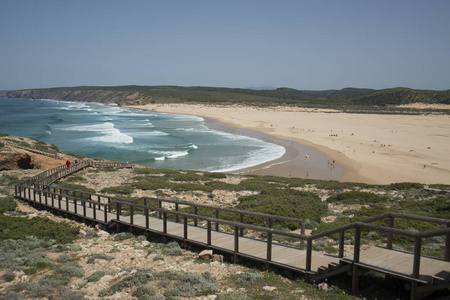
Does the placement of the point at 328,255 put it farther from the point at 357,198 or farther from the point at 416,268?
the point at 357,198

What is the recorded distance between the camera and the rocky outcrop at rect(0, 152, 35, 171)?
24.4m

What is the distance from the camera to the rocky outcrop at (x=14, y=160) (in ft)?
80.1

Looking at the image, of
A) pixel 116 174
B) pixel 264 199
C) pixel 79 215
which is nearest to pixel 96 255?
pixel 79 215

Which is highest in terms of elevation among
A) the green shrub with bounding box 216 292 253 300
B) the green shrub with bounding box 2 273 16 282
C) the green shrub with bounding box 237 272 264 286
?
the green shrub with bounding box 216 292 253 300

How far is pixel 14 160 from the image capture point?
81.9 feet

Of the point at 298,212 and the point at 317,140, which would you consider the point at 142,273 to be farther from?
the point at 317,140

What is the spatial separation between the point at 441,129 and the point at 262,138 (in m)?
31.8

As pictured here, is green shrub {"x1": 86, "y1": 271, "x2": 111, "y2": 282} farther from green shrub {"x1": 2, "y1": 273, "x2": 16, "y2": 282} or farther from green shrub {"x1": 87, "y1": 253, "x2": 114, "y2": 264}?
green shrub {"x1": 2, "y1": 273, "x2": 16, "y2": 282}

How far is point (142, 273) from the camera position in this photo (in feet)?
24.6

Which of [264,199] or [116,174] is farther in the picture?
[116,174]

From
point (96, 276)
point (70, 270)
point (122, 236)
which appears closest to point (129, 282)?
point (96, 276)

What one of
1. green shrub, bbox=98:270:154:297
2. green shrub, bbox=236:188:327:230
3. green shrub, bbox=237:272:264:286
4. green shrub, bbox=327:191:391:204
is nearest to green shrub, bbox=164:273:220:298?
green shrub, bbox=237:272:264:286

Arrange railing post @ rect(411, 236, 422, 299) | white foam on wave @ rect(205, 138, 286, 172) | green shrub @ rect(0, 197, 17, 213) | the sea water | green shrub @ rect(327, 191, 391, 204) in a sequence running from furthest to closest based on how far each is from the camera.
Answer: the sea water < white foam on wave @ rect(205, 138, 286, 172) < green shrub @ rect(327, 191, 391, 204) < green shrub @ rect(0, 197, 17, 213) < railing post @ rect(411, 236, 422, 299)

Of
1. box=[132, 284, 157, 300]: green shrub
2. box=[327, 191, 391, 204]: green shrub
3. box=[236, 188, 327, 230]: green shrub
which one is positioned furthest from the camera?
box=[327, 191, 391, 204]: green shrub
